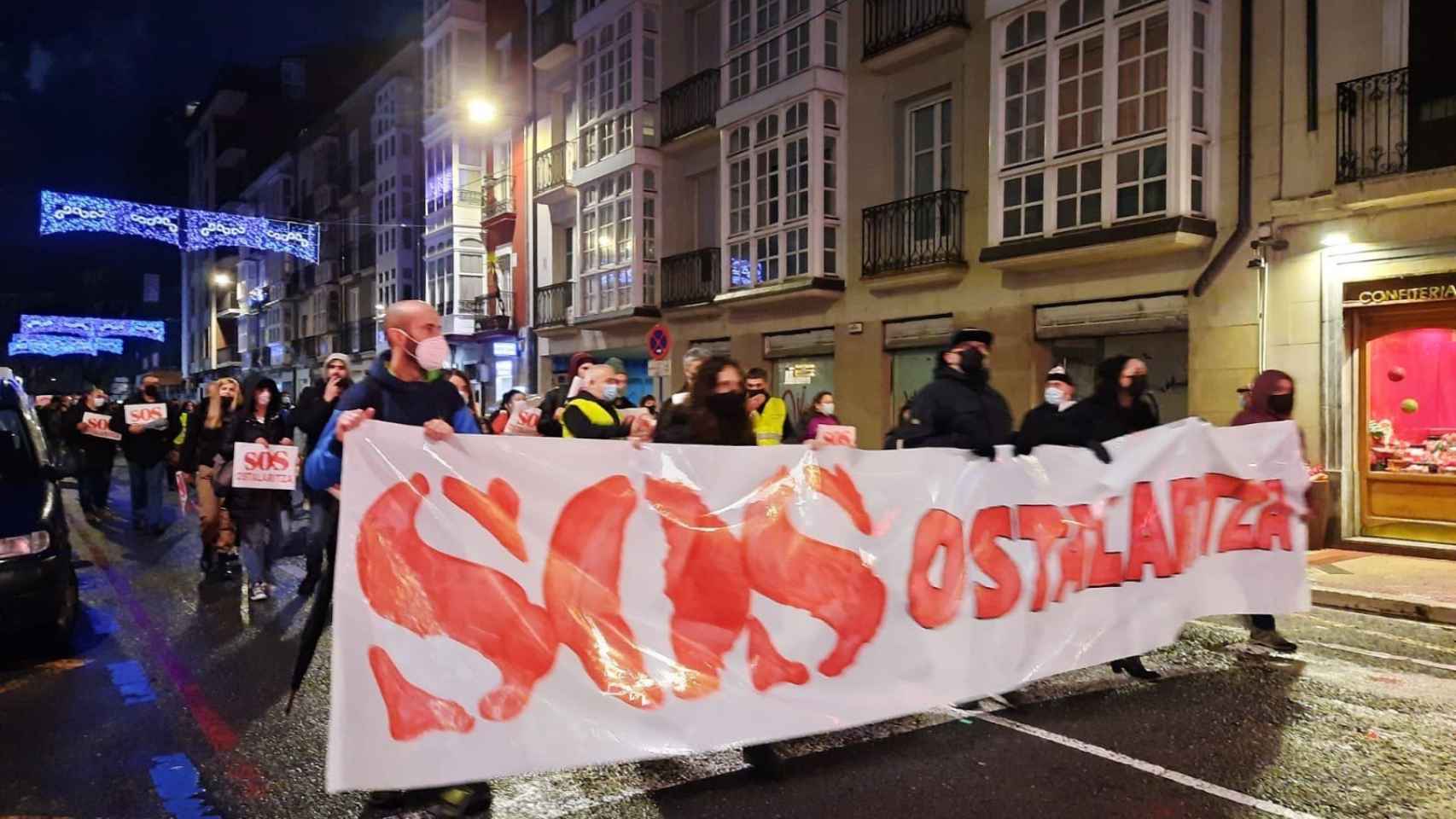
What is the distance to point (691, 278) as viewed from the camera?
22.0 m

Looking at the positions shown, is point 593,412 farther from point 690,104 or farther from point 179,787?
point 690,104

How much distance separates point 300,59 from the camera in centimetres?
5916

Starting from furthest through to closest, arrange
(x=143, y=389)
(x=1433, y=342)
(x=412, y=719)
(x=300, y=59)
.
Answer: (x=300, y=59), (x=143, y=389), (x=1433, y=342), (x=412, y=719)

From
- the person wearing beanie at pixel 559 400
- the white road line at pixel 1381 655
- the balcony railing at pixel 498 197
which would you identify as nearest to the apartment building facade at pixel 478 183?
the balcony railing at pixel 498 197

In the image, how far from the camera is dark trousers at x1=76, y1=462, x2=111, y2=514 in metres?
13.9

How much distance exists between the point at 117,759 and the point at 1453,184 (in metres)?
12.0

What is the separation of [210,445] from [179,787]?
554 cm

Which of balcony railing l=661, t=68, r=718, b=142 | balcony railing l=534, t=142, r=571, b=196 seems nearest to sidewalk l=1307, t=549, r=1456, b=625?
balcony railing l=661, t=68, r=718, b=142

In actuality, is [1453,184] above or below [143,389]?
above

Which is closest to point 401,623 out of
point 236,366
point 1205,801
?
point 1205,801

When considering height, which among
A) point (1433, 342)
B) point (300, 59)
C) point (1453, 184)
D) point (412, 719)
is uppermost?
point (300, 59)

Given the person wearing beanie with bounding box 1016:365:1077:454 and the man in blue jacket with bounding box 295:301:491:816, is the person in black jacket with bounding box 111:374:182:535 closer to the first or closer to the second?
the man in blue jacket with bounding box 295:301:491:816

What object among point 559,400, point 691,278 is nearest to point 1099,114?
point 559,400

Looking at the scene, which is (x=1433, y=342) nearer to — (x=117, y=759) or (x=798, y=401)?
(x=798, y=401)
